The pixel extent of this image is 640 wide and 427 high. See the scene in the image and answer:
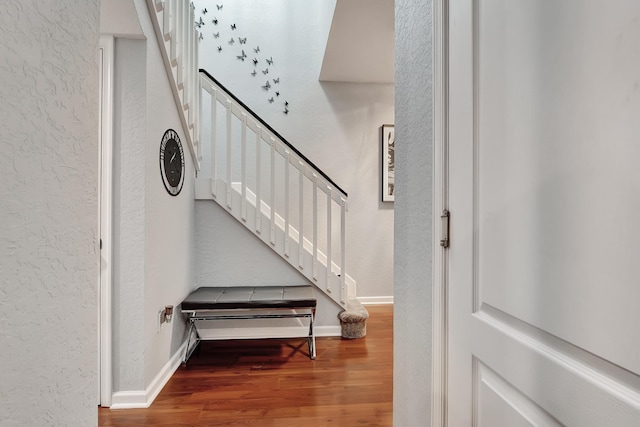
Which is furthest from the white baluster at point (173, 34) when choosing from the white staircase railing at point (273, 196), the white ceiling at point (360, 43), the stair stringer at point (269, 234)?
the white ceiling at point (360, 43)

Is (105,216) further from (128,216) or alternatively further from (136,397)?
(136,397)

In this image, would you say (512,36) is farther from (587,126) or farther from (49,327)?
(49,327)

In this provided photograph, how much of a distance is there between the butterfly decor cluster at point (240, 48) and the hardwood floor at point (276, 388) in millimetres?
2624

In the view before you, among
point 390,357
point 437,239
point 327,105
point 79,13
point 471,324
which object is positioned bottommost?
point 390,357

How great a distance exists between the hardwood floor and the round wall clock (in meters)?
1.26

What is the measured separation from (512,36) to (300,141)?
10.8 ft

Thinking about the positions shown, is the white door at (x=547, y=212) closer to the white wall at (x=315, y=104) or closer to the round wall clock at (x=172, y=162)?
the round wall clock at (x=172, y=162)

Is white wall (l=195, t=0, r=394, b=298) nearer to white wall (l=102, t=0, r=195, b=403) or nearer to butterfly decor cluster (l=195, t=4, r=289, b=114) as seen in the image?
butterfly decor cluster (l=195, t=4, r=289, b=114)

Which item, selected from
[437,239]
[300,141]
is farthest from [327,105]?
[437,239]

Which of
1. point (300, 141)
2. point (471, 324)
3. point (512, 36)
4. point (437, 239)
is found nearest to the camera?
point (512, 36)

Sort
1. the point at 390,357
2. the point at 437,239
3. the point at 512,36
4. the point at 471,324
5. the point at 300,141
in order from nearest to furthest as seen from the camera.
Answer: the point at 512,36 < the point at 471,324 < the point at 437,239 < the point at 390,357 < the point at 300,141

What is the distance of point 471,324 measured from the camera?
777 mm

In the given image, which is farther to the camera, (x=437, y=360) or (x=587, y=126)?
(x=437, y=360)

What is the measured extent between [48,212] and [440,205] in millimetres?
1115
